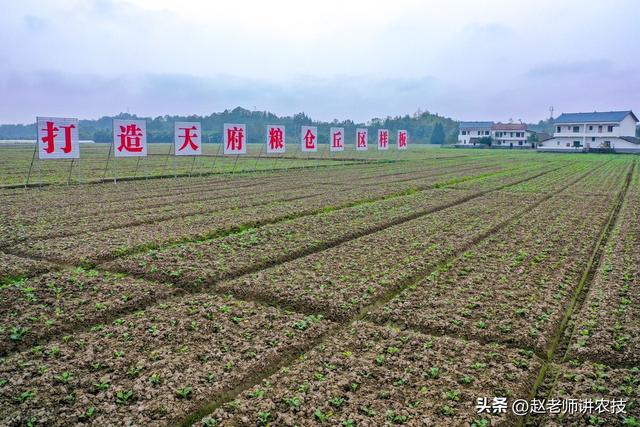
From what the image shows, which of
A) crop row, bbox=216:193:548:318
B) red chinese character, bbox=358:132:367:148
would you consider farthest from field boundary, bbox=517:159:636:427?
red chinese character, bbox=358:132:367:148

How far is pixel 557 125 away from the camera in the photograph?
81.8m

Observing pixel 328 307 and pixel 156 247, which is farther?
pixel 156 247

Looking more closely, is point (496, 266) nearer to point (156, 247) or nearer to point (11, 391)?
point (156, 247)

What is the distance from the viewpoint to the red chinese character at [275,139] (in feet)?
105

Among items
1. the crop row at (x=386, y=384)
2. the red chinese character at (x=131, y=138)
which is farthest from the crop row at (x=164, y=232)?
the red chinese character at (x=131, y=138)

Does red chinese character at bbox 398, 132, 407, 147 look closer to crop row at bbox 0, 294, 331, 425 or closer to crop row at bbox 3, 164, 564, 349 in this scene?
crop row at bbox 3, 164, 564, 349

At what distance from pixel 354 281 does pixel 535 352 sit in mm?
3189

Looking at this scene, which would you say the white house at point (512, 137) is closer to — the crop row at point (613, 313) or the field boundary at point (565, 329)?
the field boundary at point (565, 329)

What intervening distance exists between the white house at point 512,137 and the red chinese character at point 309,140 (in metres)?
68.4

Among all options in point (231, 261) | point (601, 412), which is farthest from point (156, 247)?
point (601, 412)

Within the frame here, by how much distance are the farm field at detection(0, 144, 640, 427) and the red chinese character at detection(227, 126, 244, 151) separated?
619 inches

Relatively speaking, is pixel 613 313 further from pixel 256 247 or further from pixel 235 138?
pixel 235 138

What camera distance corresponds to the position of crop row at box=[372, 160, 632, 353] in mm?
6523

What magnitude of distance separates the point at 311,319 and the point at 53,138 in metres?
18.4
